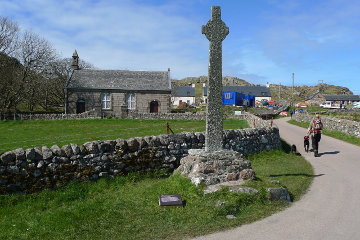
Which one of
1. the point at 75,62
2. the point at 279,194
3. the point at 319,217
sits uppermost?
the point at 75,62

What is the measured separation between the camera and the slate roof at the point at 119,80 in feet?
132

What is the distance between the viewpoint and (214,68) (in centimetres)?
878

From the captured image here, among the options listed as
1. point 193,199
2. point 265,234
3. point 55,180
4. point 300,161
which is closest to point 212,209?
point 193,199

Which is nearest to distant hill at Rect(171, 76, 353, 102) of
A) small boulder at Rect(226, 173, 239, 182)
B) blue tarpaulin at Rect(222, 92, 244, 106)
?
blue tarpaulin at Rect(222, 92, 244, 106)

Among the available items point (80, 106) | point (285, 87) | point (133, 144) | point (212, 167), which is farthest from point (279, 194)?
point (285, 87)

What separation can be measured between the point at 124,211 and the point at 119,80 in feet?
122

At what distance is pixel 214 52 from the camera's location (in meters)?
8.80

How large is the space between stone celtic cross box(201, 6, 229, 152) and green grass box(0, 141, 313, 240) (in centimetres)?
173

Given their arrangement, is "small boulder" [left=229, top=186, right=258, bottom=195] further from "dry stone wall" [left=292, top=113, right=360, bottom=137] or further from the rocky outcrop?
Result: "dry stone wall" [left=292, top=113, right=360, bottom=137]

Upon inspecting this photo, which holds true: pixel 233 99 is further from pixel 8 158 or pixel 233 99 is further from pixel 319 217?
pixel 8 158

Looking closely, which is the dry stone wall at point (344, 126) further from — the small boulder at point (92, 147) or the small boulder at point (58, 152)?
the small boulder at point (58, 152)

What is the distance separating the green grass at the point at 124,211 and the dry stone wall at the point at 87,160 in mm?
317

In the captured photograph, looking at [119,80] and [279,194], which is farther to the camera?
[119,80]

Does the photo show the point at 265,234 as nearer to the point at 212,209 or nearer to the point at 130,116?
the point at 212,209
